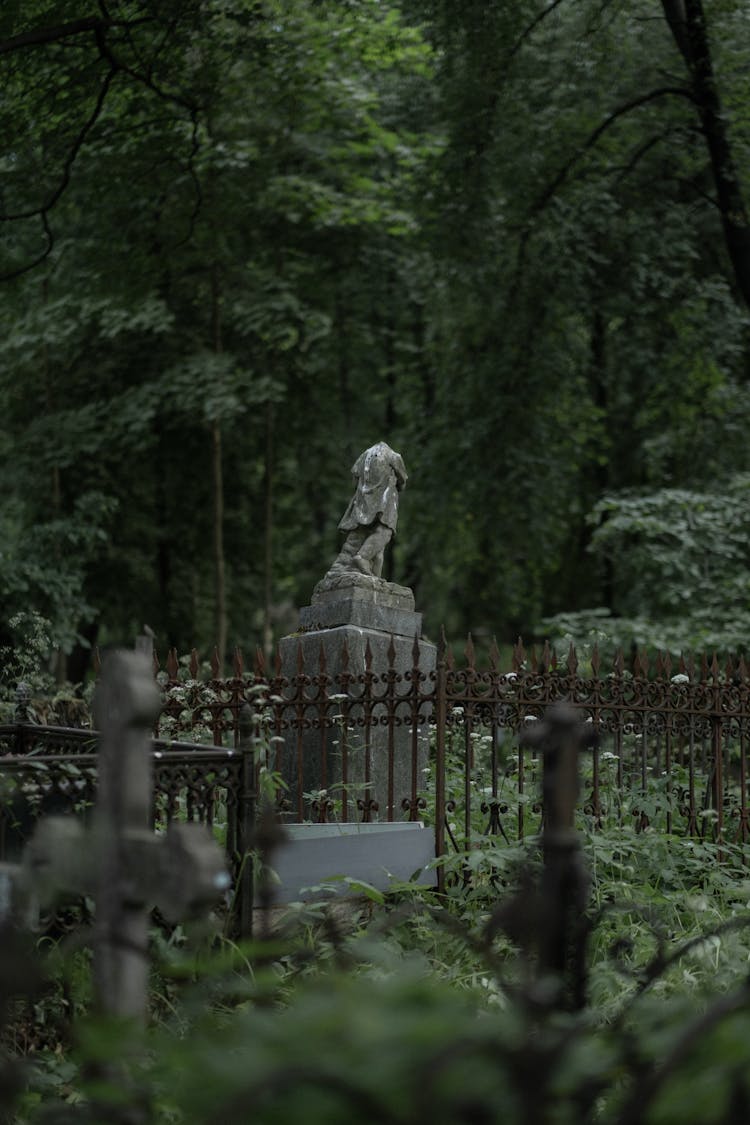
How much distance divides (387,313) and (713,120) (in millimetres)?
8226

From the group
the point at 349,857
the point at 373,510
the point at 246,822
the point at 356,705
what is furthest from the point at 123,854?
the point at 373,510

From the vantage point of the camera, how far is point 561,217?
1686 centimetres

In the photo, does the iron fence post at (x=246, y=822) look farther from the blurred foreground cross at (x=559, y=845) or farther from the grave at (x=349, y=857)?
the blurred foreground cross at (x=559, y=845)

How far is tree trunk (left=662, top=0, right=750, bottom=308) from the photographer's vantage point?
1413 cm

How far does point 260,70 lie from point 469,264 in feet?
12.4

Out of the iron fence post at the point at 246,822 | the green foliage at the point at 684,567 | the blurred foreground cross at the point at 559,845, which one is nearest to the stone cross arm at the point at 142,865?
the blurred foreground cross at the point at 559,845

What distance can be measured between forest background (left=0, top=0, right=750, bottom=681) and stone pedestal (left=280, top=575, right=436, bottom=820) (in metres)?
5.73

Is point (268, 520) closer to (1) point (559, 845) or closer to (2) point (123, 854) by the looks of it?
(2) point (123, 854)

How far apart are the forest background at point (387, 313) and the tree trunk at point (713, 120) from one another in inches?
1.8

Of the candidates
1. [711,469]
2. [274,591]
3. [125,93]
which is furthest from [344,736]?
[274,591]

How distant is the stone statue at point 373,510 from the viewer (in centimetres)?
933

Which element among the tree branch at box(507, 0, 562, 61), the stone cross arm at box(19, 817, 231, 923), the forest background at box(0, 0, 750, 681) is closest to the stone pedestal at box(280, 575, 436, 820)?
the stone cross arm at box(19, 817, 231, 923)

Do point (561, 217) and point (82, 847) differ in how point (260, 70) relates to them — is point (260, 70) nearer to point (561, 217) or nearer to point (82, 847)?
point (561, 217)

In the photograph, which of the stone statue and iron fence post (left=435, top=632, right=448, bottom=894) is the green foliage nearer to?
the stone statue
